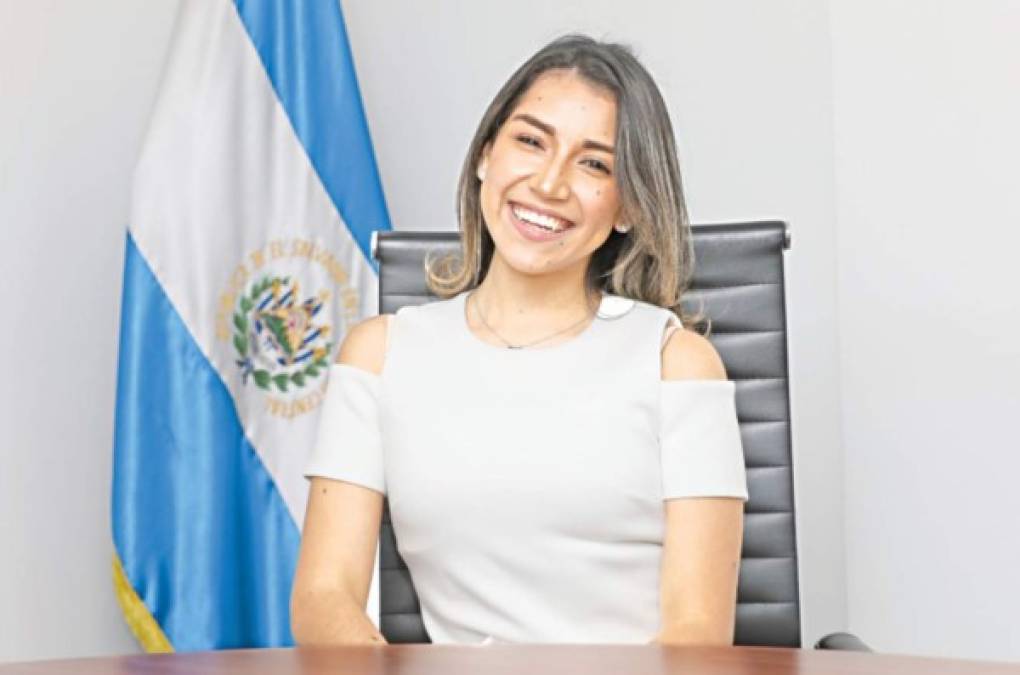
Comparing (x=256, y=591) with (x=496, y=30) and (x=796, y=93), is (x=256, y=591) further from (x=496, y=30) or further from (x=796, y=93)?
(x=796, y=93)

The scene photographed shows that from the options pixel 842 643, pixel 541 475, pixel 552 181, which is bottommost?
pixel 842 643

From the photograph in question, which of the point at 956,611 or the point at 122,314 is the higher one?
the point at 122,314

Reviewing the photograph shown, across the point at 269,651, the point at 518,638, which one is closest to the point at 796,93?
the point at 518,638

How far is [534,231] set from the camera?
203 cm

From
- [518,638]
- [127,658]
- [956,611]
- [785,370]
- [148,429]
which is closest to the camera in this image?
[127,658]

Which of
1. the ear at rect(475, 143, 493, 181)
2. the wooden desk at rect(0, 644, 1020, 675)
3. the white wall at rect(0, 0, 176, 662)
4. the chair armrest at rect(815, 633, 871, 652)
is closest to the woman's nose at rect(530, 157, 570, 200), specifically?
the ear at rect(475, 143, 493, 181)

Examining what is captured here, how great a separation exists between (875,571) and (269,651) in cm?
234

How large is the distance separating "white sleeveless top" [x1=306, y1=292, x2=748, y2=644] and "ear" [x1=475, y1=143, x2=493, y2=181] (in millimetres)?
251

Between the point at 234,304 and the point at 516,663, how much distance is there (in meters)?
1.91

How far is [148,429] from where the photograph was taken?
2.87 metres

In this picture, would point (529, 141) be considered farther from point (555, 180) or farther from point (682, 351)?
point (682, 351)

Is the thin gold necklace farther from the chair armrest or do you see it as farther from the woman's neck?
the chair armrest

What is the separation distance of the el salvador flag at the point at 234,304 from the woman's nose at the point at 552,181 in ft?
3.53

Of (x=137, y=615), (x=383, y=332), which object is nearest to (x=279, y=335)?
(x=137, y=615)
